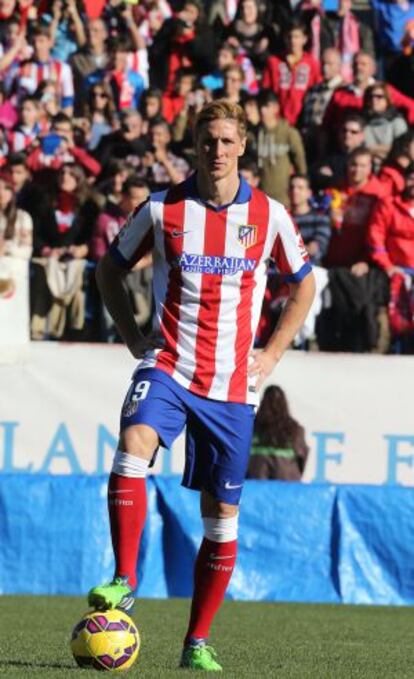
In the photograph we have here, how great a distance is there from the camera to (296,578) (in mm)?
12961

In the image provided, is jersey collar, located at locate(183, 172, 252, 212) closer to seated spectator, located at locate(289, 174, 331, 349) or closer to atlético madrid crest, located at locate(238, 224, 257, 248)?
atlético madrid crest, located at locate(238, 224, 257, 248)

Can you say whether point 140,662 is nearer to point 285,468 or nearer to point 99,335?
point 285,468

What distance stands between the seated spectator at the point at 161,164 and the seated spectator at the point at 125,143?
0.34 feet

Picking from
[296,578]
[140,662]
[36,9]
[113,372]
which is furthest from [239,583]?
[36,9]

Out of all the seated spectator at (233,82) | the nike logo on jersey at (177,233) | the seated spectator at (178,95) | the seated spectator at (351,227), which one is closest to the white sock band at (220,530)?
the nike logo on jersey at (177,233)

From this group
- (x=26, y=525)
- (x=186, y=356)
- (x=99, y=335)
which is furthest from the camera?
(x=99, y=335)

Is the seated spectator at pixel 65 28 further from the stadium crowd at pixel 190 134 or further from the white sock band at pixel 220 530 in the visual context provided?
the white sock band at pixel 220 530

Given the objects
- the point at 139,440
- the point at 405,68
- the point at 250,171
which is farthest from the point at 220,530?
the point at 405,68

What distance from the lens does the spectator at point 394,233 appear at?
1470cm

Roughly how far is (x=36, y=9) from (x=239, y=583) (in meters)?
8.40

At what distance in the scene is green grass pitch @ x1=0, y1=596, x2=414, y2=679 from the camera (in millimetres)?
7082

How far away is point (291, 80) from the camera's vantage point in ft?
58.8

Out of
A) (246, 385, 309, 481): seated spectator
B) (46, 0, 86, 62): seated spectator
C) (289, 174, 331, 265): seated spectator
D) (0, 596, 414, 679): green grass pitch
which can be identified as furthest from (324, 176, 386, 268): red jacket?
(46, 0, 86, 62): seated spectator

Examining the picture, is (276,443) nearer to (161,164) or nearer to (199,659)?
(161,164)
